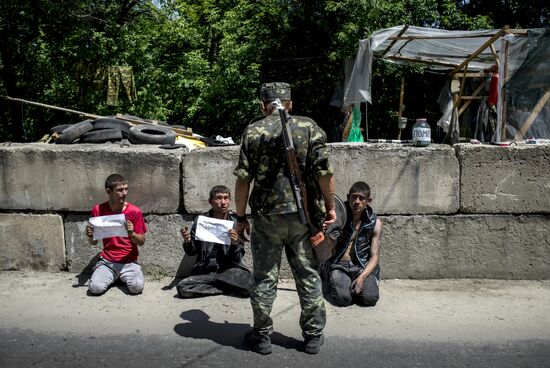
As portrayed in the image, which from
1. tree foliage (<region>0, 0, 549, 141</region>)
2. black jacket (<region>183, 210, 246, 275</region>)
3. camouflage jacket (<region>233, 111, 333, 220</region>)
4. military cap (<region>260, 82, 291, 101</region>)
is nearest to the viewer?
camouflage jacket (<region>233, 111, 333, 220</region>)

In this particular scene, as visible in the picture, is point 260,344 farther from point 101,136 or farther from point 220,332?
point 101,136

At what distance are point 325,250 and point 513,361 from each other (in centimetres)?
151

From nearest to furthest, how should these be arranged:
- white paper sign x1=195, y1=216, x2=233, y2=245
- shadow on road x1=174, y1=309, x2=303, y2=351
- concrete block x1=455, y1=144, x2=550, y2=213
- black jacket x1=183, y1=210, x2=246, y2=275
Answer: shadow on road x1=174, y1=309, x2=303, y2=351 → white paper sign x1=195, y1=216, x2=233, y2=245 → black jacket x1=183, y1=210, x2=246, y2=275 → concrete block x1=455, y1=144, x2=550, y2=213

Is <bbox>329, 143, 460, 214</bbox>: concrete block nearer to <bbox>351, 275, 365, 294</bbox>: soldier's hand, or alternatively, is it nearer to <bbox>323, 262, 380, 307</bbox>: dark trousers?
<bbox>323, 262, 380, 307</bbox>: dark trousers

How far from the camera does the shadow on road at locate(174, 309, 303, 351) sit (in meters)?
4.27

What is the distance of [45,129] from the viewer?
13.8 m

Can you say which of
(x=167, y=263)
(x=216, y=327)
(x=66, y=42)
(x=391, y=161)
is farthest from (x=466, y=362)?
(x=66, y=42)

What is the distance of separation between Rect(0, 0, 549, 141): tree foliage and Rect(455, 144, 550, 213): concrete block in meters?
7.05

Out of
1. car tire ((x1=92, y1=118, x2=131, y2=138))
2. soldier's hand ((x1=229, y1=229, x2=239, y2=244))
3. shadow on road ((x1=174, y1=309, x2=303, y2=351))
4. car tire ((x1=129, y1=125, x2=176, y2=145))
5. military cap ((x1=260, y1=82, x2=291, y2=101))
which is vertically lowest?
shadow on road ((x1=174, y1=309, x2=303, y2=351))

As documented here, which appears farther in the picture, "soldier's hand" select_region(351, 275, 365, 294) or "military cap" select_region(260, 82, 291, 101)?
"soldier's hand" select_region(351, 275, 365, 294)

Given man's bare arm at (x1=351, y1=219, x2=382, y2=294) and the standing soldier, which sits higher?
the standing soldier

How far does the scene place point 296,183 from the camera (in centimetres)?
388

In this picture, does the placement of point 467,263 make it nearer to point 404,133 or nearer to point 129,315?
point 129,315

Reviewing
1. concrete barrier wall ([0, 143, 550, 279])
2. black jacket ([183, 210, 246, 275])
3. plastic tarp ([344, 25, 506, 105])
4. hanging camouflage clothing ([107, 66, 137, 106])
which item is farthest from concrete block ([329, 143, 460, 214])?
hanging camouflage clothing ([107, 66, 137, 106])
